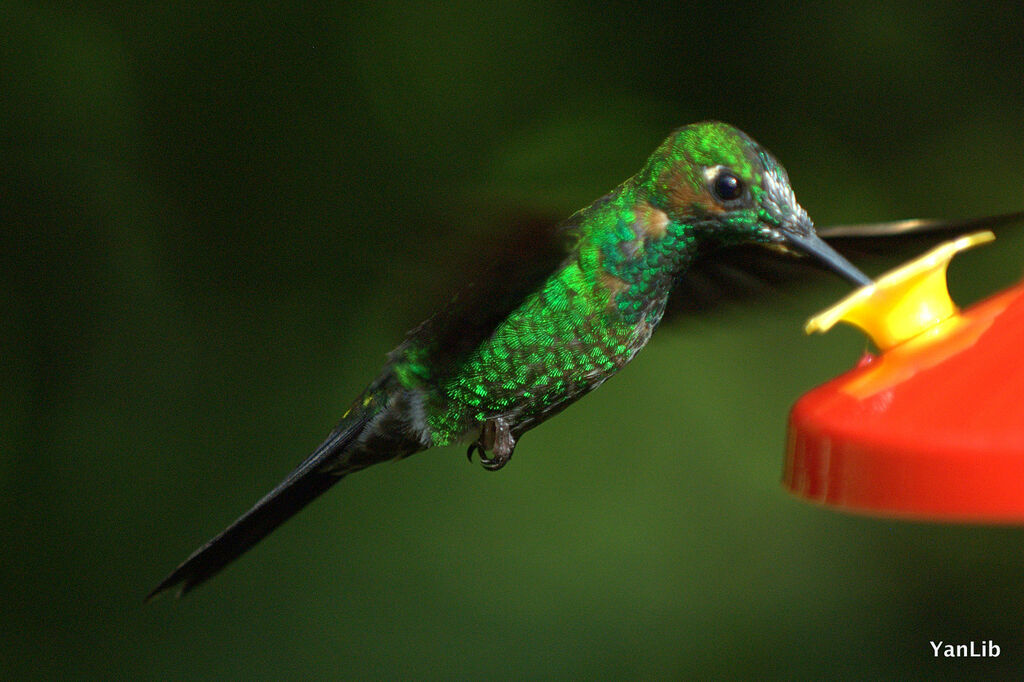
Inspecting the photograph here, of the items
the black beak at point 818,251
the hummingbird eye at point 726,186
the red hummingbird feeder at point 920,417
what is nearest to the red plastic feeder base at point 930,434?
the red hummingbird feeder at point 920,417

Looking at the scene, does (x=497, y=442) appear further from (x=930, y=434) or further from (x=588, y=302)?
(x=930, y=434)

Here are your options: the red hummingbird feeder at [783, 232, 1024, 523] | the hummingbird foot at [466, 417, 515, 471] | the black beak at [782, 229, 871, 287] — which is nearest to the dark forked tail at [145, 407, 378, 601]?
the hummingbird foot at [466, 417, 515, 471]

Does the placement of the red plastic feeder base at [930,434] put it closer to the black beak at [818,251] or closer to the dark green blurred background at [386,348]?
the black beak at [818,251]

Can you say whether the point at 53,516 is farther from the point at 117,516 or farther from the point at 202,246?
the point at 202,246

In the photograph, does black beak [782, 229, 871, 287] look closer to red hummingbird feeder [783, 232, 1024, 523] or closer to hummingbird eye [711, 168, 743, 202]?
hummingbird eye [711, 168, 743, 202]

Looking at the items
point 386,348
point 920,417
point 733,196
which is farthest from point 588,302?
point 386,348

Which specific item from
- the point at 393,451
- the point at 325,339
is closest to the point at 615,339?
the point at 393,451
